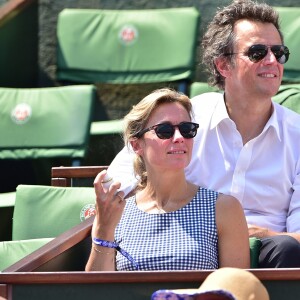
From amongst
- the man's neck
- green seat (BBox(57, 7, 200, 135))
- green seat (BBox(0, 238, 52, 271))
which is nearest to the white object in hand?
the man's neck

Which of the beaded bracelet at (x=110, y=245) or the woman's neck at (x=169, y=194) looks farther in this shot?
the woman's neck at (x=169, y=194)

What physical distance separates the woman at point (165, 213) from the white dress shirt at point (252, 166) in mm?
204

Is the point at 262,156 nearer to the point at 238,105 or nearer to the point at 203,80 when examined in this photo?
the point at 238,105

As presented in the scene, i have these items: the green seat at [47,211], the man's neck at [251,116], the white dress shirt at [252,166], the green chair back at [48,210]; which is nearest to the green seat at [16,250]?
the green seat at [47,211]

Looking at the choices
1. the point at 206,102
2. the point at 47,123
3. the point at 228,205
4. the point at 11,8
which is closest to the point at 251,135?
the point at 206,102

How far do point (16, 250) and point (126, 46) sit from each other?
2427 millimetres

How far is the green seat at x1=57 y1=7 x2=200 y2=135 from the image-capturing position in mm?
6227

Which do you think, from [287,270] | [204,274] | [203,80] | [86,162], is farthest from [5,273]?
[203,80]

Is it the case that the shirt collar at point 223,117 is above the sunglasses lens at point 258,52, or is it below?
below

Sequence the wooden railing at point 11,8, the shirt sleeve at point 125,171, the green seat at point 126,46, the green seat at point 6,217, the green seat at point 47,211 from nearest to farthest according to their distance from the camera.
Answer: the shirt sleeve at point 125,171 < the green seat at point 47,211 < the green seat at point 6,217 < the green seat at point 126,46 < the wooden railing at point 11,8

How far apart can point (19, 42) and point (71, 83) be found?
46 centimetres

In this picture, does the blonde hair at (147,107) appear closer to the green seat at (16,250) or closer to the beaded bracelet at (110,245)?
the beaded bracelet at (110,245)

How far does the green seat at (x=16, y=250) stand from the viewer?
4.21 m

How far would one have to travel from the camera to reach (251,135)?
3.81 metres
